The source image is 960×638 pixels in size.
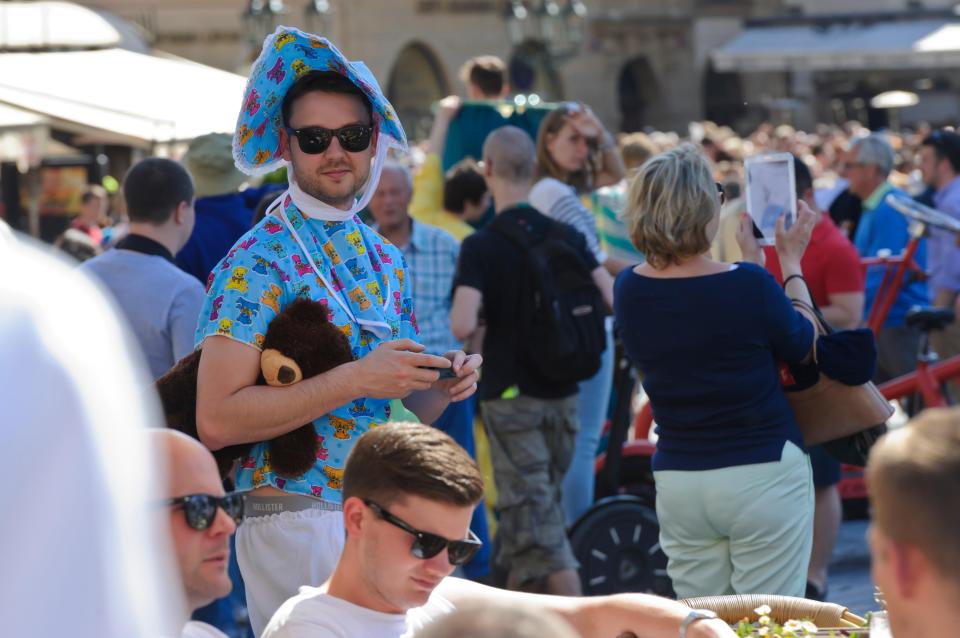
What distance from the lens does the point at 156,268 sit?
16.7 feet

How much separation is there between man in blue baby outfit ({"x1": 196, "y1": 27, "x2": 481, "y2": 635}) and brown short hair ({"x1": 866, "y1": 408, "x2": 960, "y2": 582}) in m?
1.38

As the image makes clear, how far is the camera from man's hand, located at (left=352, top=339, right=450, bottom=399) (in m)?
3.01

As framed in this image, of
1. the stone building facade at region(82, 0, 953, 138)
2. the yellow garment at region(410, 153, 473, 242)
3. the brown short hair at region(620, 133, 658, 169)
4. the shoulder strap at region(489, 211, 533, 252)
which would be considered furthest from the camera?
the stone building facade at region(82, 0, 953, 138)

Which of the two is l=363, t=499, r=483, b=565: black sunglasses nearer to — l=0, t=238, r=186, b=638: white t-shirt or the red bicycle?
l=0, t=238, r=186, b=638: white t-shirt

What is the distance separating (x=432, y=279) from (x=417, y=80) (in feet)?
101

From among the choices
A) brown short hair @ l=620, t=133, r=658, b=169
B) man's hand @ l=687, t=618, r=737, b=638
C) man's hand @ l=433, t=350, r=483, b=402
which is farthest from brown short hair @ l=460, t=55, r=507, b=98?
man's hand @ l=687, t=618, r=737, b=638

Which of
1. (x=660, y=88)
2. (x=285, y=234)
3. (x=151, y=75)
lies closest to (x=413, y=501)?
(x=285, y=234)

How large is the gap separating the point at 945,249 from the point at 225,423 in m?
6.59

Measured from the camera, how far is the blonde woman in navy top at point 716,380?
4.08 m

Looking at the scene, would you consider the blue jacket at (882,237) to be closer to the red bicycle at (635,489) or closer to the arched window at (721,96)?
the red bicycle at (635,489)

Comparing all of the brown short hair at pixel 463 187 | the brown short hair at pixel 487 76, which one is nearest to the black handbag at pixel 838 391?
the brown short hair at pixel 463 187

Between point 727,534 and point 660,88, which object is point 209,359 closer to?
point 727,534

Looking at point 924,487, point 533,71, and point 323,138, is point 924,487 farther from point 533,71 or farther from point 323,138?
point 533,71

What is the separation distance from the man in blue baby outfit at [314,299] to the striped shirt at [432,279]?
10.8ft
